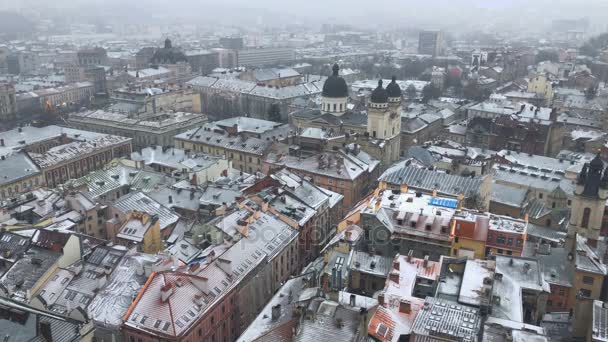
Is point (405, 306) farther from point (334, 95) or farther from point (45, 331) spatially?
point (334, 95)

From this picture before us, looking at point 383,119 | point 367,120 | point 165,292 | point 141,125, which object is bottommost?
point 141,125

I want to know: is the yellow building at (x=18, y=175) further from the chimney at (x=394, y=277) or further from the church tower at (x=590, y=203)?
the church tower at (x=590, y=203)

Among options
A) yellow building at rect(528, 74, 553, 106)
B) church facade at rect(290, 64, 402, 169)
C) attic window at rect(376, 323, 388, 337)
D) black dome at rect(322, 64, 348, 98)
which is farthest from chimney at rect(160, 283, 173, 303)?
yellow building at rect(528, 74, 553, 106)

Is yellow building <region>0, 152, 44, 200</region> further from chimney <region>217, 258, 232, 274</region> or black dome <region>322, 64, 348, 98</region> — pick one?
black dome <region>322, 64, 348, 98</region>

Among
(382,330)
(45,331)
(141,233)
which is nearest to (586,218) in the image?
(382,330)

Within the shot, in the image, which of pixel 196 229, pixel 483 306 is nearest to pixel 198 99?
pixel 196 229

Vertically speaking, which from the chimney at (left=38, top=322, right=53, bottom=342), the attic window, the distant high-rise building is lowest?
the distant high-rise building

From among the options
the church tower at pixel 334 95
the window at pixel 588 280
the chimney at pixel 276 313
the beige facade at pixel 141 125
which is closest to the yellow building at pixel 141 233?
the chimney at pixel 276 313
